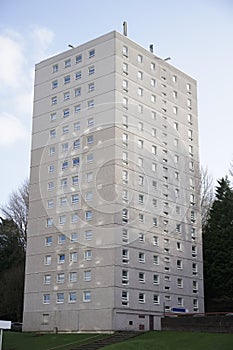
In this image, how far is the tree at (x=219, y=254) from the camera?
63.2m

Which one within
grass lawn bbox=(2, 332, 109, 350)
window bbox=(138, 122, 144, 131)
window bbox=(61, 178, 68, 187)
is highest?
window bbox=(138, 122, 144, 131)

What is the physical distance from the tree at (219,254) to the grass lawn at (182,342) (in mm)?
19482

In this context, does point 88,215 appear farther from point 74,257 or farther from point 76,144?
point 76,144

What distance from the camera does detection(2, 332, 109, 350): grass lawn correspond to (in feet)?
155

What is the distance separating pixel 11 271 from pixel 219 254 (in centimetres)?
2541

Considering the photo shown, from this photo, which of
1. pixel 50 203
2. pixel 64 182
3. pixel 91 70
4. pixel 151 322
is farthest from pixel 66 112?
pixel 151 322

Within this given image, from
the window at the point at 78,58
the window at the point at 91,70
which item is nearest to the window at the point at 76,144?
the window at the point at 91,70

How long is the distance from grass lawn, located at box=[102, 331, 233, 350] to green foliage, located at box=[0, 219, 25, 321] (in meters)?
26.6

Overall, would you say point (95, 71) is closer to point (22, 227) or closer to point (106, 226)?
point (106, 226)

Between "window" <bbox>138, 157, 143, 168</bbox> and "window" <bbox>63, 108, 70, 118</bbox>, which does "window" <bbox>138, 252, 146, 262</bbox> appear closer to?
"window" <bbox>138, 157, 143, 168</bbox>

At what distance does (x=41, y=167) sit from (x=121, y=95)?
39.3 feet

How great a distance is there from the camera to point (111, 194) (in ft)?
179

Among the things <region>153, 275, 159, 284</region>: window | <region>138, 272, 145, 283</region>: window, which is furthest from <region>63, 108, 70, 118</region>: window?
<region>153, 275, 159, 284</region>: window

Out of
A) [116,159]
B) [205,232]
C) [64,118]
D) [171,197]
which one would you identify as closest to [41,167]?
[64,118]
